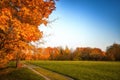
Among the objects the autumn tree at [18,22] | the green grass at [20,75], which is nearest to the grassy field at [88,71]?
the green grass at [20,75]

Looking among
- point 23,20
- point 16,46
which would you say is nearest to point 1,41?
point 16,46

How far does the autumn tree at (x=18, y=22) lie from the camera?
13227 mm

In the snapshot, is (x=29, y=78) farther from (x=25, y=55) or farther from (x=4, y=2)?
(x=4, y=2)

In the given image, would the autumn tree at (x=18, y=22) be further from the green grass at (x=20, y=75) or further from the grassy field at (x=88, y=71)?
the grassy field at (x=88, y=71)

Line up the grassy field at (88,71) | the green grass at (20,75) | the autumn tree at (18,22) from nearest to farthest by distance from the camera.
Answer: the autumn tree at (18,22)
the green grass at (20,75)
the grassy field at (88,71)

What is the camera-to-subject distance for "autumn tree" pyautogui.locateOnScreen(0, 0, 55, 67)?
1323 centimetres

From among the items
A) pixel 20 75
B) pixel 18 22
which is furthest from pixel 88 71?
pixel 18 22

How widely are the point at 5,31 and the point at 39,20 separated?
279 centimetres

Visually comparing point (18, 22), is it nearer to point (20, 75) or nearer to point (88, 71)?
point (20, 75)

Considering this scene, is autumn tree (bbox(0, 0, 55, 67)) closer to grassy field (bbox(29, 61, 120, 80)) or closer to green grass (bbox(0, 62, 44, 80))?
green grass (bbox(0, 62, 44, 80))

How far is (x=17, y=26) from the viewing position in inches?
523

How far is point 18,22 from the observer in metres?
13.4

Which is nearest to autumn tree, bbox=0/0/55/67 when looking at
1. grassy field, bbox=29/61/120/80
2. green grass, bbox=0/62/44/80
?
green grass, bbox=0/62/44/80

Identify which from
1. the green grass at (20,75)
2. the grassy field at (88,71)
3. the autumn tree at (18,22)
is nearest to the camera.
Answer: the autumn tree at (18,22)
